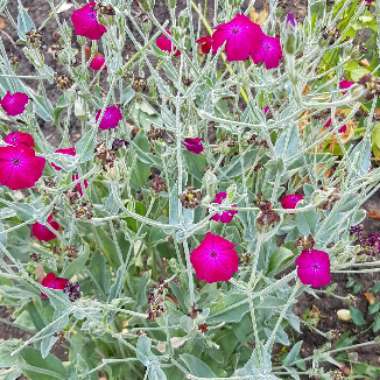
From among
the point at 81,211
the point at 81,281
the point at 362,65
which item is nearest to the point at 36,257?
the point at 81,281

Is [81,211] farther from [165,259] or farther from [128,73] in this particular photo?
[165,259]

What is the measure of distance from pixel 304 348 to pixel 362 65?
944 mm

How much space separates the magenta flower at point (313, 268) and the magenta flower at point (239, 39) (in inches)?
12.2

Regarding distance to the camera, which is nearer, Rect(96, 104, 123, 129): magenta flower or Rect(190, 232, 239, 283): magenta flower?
Rect(190, 232, 239, 283): magenta flower

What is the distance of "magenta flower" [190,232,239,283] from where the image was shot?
924 mm

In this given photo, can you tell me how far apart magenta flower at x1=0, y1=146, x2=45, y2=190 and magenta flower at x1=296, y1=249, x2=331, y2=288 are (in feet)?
1.38

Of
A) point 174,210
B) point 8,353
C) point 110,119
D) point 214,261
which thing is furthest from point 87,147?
point 8,353

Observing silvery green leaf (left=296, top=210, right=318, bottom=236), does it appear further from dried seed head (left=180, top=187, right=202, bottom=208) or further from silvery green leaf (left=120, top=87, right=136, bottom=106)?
silvery green leaf (left=120, top=87, right=136, bottom=106)

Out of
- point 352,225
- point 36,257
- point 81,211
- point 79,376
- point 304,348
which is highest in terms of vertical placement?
point 81,211

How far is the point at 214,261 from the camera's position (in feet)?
3.06

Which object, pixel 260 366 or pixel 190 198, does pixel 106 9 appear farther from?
pixel 260 366

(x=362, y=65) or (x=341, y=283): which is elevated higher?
(x=362, y=65)

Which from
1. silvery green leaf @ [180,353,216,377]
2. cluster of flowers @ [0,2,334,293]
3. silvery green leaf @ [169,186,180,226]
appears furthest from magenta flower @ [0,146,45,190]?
silvery green leaf @ [180,353,216,377]

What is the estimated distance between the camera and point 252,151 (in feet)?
4.24
